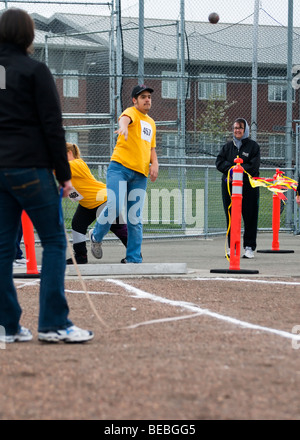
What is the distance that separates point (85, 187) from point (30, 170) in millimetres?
5425

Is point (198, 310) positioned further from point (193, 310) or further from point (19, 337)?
point (19, 337)

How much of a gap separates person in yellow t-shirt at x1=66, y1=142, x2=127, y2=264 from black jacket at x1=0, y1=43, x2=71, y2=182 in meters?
5.13

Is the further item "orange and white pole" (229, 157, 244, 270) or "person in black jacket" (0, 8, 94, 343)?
"orange and white pole" (229, 157, 244, 270)

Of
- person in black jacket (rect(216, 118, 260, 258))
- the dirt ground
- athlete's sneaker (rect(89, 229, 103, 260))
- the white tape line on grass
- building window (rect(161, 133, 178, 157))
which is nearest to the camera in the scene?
the dirt ground

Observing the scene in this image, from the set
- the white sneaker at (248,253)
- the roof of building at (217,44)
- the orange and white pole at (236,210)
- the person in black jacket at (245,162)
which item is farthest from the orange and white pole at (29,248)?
the roof of building at (217,44)

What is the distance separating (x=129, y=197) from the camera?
891cm

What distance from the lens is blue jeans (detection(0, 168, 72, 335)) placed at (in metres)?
4.66

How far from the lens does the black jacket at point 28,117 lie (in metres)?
4.61

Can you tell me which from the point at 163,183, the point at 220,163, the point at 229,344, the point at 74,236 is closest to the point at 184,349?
the point at 229,344

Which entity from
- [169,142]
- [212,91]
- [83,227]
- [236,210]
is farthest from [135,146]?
[212,91]

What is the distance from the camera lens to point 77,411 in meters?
3.22

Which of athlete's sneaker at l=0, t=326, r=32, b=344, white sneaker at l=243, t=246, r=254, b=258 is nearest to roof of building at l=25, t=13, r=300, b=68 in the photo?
white sneaker at l=243, t=246, r=254, b=258

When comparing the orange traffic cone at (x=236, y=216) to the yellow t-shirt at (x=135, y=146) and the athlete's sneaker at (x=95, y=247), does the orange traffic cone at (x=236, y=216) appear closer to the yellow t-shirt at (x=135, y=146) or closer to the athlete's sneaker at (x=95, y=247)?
the yellow t-shirt at (x=135, y=146)

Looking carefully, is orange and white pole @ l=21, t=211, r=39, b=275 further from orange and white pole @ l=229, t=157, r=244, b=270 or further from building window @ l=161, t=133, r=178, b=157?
building window @ l=161, t=133, r=178, b=157
